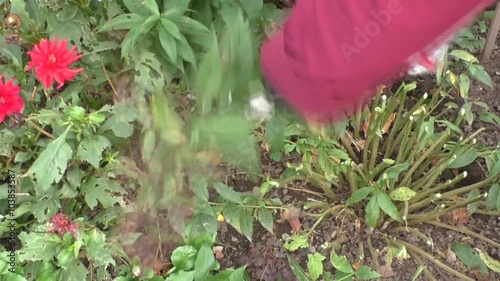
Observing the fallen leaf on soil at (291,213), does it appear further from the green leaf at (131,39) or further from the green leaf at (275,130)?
the green leaf at (131,39)

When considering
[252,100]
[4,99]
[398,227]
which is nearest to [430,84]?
[398,227]

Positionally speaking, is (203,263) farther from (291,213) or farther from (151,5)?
(151,5)

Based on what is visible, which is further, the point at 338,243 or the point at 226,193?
the point at 338,243

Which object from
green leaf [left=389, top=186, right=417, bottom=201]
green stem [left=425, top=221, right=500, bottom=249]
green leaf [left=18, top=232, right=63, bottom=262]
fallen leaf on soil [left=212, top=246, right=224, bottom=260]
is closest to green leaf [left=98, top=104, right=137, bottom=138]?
green leaf [left=18, top=232, right=63, bottom=262]

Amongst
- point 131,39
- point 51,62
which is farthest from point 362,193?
point 51,62

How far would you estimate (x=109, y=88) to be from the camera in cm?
163

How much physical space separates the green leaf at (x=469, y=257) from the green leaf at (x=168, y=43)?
2.60ft

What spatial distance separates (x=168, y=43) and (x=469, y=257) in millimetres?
841

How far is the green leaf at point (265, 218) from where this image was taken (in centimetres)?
143

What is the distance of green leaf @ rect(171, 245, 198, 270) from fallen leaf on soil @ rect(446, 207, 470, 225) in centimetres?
65

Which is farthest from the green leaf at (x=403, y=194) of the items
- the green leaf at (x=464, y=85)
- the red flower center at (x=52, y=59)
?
the red flower center at (x=52, y=59)

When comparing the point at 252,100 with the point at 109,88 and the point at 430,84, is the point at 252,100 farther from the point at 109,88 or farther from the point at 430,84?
the point at 430,84

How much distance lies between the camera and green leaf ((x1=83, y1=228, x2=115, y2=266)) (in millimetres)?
1268

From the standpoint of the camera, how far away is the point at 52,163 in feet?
4.25
